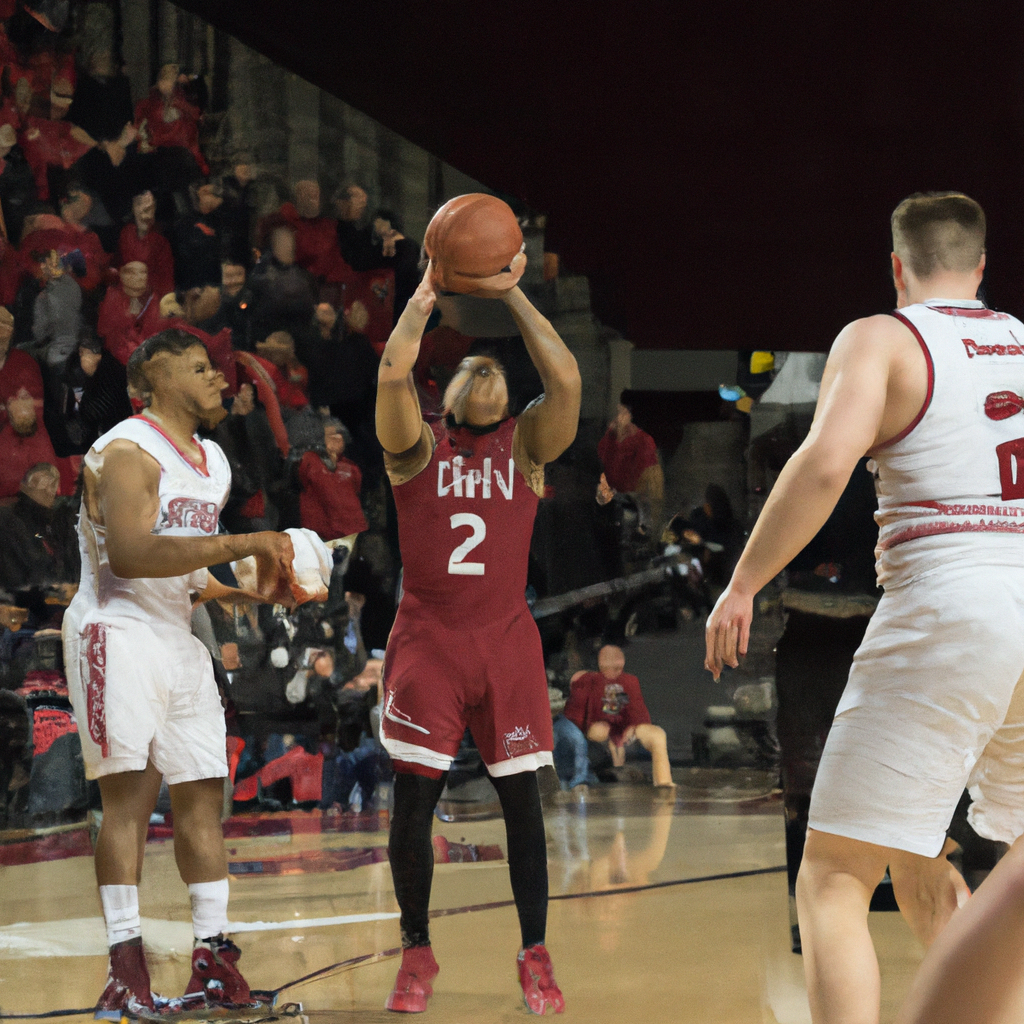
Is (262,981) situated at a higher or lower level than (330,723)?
lower

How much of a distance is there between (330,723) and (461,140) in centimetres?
229

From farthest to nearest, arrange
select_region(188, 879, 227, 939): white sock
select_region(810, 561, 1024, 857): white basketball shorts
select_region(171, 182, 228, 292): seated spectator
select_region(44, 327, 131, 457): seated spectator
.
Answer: select_region(171, 182, 228, 292): seated spectator → select_region(44, 327, 131, 457): seated spectator → select_region(188, 879, 227, 939): white sock → select_region(810, 561, 1024, 857): white basketball shorts

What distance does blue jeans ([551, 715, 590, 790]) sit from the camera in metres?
4.58

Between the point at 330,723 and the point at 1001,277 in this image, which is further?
the point at 330,723


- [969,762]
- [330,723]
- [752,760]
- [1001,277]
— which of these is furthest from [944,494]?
[330,723]

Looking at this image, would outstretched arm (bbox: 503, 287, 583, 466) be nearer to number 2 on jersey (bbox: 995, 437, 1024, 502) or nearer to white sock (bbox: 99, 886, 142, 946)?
number 2 on jersey (bbox: 995, 437, 1024, 502)

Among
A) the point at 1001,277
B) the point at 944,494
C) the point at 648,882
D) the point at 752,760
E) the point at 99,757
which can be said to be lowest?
the point at 648,882

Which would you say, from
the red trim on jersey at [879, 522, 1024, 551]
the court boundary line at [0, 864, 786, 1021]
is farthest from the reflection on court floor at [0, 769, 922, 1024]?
the red trim on jersey at [879, 522, 1024, 551]

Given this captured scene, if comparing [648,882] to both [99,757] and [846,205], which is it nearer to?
[99,757]

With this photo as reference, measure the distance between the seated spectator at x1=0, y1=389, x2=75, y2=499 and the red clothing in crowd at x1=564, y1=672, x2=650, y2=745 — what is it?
7.07ft

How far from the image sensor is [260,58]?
15.9 ft

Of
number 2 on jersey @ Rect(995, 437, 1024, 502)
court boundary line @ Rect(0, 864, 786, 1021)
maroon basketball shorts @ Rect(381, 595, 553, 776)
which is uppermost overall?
number 2 on jersey @ Rect(995, 437, 1024, 502)

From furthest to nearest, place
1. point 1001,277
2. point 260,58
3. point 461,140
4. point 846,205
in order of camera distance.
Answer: point 260,58 < point 461,140 < point 846,205 < point 1001,277

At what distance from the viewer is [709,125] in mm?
4148
